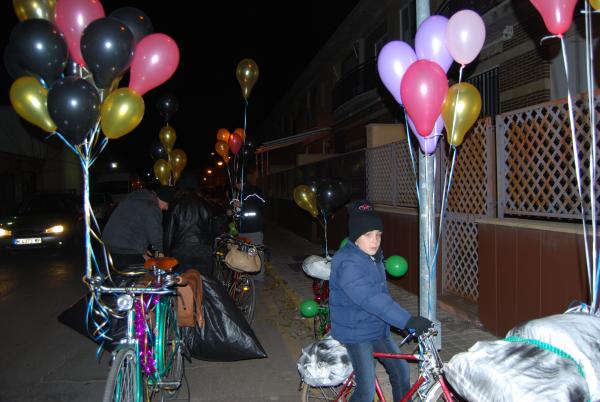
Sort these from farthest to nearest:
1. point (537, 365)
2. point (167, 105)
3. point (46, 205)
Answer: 1. point (46, 205)
2. point (167, 105)
3. point (537, 365)

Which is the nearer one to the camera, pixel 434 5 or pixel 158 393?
pixel 158 393

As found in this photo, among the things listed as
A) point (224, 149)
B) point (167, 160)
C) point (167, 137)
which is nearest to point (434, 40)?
point (167, 137)

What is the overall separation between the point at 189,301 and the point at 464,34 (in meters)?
3.27

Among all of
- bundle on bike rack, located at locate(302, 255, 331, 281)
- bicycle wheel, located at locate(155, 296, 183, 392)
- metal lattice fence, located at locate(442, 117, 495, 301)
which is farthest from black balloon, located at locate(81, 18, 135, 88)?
metal lattice fence, located at locate(442, 117, 495, 301)

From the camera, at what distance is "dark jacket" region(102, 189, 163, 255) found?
4879 millimetres

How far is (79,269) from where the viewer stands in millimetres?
10727

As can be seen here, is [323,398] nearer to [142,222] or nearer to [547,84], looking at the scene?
[142,222]

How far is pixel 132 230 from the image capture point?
193 inches

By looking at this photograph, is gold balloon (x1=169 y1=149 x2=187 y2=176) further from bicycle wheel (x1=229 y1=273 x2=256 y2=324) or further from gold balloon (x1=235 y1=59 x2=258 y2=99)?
bicycle wheel (x1=229 y1=273 x2=256 y2=324)

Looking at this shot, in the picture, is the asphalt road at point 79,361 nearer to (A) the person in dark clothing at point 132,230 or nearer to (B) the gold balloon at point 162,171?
(A) the person in dark clothing at point 132,230

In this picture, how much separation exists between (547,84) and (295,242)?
8.27 m

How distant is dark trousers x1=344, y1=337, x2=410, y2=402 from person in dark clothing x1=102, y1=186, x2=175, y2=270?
262 centimetres

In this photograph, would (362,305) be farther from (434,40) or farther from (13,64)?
(13,64)

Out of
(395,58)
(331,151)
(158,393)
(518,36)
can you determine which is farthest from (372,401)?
(331,151)
